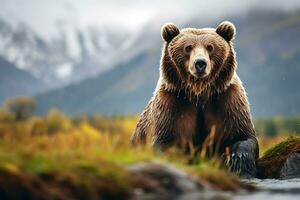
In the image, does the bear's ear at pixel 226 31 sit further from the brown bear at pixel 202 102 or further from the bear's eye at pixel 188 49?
the bear's eye at pixel 188 49

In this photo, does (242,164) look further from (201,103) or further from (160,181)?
(160,181)

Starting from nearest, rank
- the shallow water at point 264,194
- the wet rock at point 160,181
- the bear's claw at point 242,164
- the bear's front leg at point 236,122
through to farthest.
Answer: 1. the wet rock at point 160,181
2. the shallow water at point 264,194
3. the bear's claw at point 242,164
4. the bear's front leg at point 236,122

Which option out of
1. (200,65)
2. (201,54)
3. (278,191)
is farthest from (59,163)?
(201,54)

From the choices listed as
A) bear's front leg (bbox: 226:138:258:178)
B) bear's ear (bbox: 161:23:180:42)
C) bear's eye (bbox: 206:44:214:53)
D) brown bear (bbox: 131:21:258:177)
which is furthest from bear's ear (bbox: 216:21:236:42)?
bear's front leg (bbox: 226:138:258:178)

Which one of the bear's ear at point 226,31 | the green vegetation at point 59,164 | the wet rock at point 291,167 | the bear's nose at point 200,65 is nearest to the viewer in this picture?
the green vegetation at point 59,164

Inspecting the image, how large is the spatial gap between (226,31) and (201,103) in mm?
1704

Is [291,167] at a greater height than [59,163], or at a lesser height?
greater

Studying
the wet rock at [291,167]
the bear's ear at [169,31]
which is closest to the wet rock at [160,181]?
the wet rock at [291,167]

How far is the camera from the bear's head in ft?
47.5

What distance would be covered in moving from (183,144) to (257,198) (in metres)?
4.23

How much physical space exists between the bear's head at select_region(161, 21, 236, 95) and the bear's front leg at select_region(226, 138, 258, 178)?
4.38 ft

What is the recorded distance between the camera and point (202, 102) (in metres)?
14.8

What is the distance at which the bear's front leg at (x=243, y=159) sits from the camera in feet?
46.0

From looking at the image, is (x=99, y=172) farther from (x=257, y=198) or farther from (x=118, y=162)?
(x=257, y=198)
